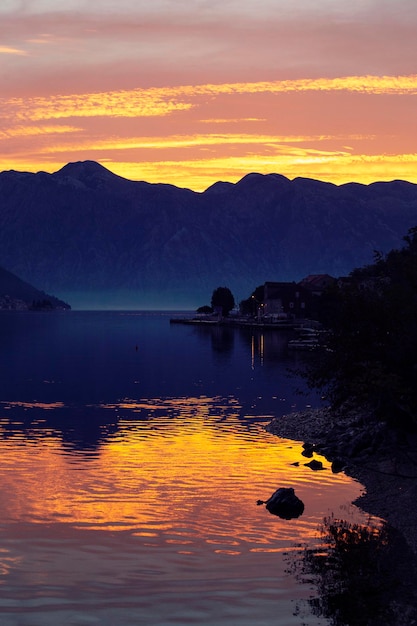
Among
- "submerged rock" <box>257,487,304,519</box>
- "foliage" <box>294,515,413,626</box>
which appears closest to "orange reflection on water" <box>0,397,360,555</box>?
"submerged rock" <box>257,487,304,519</box>

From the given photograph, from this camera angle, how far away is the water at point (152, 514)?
2895 centimetres

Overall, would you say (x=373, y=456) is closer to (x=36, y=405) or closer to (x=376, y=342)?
(x=376, y=342)

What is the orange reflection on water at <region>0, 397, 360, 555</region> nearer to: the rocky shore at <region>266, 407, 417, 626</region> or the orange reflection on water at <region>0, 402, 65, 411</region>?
the rocky shore at <region>266, 407, 417, 626</region>

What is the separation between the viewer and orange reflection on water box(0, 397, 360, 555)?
37.8 meters

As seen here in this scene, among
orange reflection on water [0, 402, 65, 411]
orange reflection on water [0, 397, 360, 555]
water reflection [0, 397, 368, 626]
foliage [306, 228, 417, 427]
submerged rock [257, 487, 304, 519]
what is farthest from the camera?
orange reflection on water [0, 402, 65, 411]

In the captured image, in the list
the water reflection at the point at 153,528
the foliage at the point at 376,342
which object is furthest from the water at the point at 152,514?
the foliage at the point at 376,342

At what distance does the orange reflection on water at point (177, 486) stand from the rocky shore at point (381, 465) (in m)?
1.43

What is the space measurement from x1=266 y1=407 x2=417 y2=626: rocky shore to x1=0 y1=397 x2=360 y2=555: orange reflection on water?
56.3 inches

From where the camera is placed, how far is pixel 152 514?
40.4 m

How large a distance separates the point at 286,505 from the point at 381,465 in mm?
11203

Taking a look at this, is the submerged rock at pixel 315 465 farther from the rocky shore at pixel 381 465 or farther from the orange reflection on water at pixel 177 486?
the rocky shore at pixel 381 465

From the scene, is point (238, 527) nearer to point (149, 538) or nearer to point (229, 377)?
point (149, 538)

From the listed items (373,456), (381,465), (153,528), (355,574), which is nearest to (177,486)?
(153,528)

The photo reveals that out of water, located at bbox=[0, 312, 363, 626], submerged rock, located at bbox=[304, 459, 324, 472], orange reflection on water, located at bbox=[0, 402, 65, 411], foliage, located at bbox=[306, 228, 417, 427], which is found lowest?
orange reflection on water, located at bbox=[0, 402, 65, 411]
